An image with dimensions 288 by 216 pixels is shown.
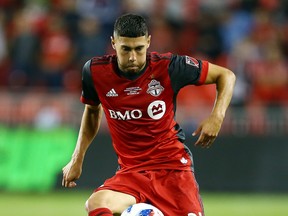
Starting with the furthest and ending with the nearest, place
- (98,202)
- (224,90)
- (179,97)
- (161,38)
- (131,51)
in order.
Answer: (161,38) < (179,97) < (224,90) < (131,51) < (98,202)

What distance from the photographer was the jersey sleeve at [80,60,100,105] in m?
7.73

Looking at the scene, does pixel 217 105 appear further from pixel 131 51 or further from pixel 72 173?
pixel 72 173

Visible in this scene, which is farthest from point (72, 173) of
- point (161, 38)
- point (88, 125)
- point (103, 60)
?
point (161, 38)

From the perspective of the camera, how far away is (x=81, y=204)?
43.4ft

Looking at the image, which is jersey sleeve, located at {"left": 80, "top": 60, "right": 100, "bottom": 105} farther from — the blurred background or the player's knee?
the blurred background

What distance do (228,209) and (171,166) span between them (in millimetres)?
5377

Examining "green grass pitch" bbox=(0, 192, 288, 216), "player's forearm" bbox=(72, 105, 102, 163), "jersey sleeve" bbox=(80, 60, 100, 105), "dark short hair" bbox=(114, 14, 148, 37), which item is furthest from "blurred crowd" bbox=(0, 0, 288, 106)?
"dark short hair" bbox=(114, 14, 148, 37)

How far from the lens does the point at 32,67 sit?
52.8 feet

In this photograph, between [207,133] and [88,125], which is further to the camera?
[88,125]

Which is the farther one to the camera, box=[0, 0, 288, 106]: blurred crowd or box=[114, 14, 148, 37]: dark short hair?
box=[0, 0, 288, 106]: blurred crowd

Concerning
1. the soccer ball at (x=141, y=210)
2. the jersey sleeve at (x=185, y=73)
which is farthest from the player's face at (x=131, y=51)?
the soccer ball at (x=141, y=210)

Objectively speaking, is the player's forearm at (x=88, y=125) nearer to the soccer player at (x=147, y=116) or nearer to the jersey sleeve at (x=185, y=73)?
the soccer player at (x=147, y=116)

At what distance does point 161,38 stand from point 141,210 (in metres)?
9.19

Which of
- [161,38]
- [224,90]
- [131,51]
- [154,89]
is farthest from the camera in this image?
[161,38]
